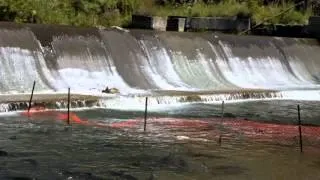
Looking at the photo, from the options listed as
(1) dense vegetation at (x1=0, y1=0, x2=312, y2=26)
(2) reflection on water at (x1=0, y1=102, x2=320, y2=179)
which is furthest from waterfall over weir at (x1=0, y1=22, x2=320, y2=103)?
(2) reflection on water at (x1=0, y1=102, x2=320, y2=179)

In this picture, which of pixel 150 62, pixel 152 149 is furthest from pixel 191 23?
pixel 152 149

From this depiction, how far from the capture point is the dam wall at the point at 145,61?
1459 centimetres

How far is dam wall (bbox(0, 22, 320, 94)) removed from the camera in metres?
14.6

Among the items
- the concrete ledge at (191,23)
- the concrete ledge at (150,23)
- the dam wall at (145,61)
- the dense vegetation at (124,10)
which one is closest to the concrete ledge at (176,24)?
the concrete ledge at (191,23)

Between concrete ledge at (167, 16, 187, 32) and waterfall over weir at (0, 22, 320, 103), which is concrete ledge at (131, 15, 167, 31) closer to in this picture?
concrete ledge at (167, 16, 187, 32)

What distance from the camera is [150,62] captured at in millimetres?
17062

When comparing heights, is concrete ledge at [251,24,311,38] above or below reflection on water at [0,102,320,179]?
above

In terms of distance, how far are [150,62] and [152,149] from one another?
27.8 feet

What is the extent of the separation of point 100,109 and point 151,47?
5.34 m

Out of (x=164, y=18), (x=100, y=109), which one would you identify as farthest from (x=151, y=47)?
(x=100, y=109)

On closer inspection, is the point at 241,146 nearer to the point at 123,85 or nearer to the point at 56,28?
the point at 123,85

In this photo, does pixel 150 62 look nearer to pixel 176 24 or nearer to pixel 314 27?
pixel 176 24

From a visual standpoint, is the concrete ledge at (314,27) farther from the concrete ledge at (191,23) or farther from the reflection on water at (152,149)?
the reflection on water at (152,149)

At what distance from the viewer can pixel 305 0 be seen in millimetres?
25812
